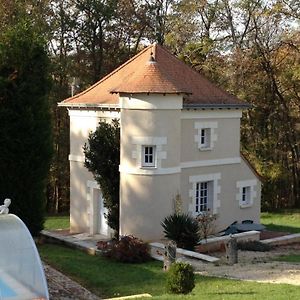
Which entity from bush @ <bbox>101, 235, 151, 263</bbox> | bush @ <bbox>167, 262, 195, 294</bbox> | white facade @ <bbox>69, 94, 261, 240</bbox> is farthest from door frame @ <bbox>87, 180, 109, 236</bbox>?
bush @ <bbox>167, 262, 195, 294</bbox>

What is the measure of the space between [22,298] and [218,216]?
1633 cm

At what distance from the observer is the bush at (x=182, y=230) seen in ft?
67.4

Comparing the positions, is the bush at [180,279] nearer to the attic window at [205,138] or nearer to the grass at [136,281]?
the grass at [136,281]

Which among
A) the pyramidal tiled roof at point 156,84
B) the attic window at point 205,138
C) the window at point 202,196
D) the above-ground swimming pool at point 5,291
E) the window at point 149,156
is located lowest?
the above-ground swimming pool at point 5,291

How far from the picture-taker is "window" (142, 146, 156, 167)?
21859mm

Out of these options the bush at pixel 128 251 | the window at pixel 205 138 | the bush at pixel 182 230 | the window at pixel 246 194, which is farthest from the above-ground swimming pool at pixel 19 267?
the window at pixel 246 194

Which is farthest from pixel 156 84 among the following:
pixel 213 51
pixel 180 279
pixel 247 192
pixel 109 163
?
pixel 213 51

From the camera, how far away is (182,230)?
2064 centimetres

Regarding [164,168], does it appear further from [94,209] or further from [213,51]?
[213,51]

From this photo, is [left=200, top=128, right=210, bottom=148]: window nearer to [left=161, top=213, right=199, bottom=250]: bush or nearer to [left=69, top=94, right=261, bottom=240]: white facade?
[left=69, top=94, right=261, bottom=240]: white facade

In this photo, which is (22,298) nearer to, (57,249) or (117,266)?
(117,266)

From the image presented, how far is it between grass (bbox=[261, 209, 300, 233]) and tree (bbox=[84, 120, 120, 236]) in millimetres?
8869

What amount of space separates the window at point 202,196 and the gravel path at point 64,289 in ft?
27.6

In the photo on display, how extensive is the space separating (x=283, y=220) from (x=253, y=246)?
37.7 ft
